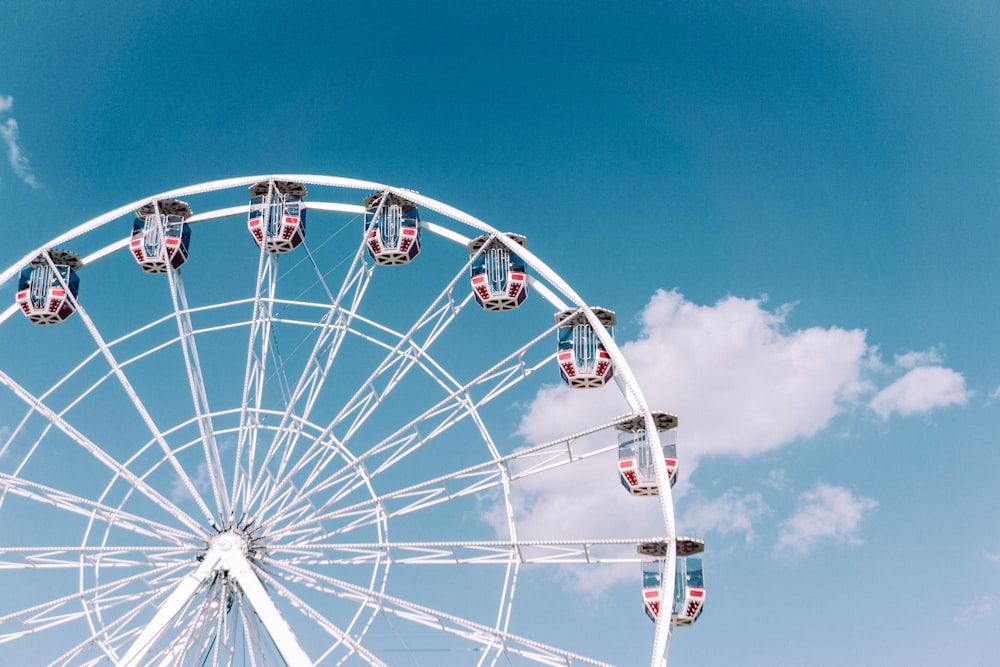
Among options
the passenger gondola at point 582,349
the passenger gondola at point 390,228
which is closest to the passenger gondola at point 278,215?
the passenger gondola at point 390,228

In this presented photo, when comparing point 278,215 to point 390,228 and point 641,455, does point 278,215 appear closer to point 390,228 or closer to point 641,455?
point 390,228

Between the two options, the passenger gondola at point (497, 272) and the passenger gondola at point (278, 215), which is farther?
the passenger gondola at point (278, 215)

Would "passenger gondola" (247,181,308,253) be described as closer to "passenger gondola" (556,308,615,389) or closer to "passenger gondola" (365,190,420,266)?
"passenger gondola" (365,190,420,266)

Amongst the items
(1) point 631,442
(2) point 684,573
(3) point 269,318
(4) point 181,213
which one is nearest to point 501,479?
(1) point 631,442

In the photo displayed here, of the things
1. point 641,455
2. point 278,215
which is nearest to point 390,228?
point 278,215

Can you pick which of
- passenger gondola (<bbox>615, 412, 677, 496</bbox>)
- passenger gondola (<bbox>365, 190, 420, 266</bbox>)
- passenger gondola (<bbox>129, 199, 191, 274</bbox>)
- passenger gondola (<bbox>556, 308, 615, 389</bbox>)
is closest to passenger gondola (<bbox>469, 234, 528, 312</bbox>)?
passenger gondola (<bbox>556, 308, 615, 389</bbox>)

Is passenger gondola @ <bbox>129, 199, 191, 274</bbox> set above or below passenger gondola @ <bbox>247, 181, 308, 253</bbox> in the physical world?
below

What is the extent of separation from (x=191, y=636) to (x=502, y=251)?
1050 centimetres

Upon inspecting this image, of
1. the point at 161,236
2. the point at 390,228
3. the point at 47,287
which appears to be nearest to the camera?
the point at 390,228

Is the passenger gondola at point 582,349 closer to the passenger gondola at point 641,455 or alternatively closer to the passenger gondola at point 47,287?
the passenger gondola at point 641,455

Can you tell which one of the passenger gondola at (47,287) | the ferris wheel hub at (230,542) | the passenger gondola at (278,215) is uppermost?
the passenger gondola at (278,215)

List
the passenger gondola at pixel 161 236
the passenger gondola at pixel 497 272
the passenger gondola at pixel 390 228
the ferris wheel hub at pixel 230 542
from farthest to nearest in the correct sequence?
the passenger gondola at pixel 161 236
the passenger gondola at pixel 390 228
the passenger gondola at pixel 497 272
the ferris wheel hub at pixel 230 542

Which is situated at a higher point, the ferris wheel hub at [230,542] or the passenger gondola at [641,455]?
the passenger gondola at [641,455]

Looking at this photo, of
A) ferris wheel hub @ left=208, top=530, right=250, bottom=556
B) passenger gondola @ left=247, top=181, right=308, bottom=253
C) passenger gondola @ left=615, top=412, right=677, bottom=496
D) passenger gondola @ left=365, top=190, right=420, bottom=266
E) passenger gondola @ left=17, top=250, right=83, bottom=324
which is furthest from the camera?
passenger gondola @ left=17, top=250, right=83, bottom=324
